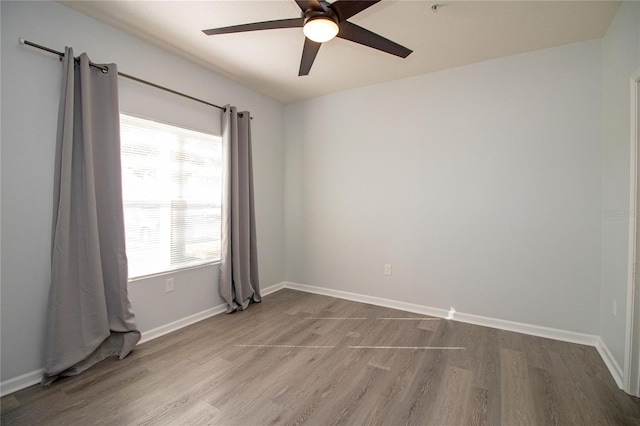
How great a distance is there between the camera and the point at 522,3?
6.74 feet

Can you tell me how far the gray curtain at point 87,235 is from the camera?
6.63ft

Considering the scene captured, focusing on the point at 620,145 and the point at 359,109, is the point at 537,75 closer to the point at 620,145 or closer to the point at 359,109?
the point at 620,145

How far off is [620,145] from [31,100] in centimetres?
423

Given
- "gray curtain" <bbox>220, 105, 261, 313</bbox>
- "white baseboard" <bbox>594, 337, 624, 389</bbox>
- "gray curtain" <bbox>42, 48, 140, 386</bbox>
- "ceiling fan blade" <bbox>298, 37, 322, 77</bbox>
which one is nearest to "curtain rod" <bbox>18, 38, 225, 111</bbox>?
"gray curtain" <bbox>42, 48, 140, 386</bbox>

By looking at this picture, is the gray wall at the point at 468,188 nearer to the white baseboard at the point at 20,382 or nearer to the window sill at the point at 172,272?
the window sill at the point at 172,272

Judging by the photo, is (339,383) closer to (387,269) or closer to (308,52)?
(387,269)

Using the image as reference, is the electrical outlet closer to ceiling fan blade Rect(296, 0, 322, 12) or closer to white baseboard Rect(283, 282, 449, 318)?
white baseboard Rect(283, 282, 449, 318)

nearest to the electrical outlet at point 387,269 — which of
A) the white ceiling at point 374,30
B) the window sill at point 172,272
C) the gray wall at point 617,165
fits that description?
the gray wall at point 617,165

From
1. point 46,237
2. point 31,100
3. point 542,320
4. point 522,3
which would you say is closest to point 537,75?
point 522,3

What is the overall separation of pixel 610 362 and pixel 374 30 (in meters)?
3.21

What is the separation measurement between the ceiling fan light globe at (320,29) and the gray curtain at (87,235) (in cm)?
166

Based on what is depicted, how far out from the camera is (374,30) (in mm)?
2418

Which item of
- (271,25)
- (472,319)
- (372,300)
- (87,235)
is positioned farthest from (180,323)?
(472,319)

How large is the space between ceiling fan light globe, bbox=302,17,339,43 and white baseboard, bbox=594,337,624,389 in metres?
2.97
